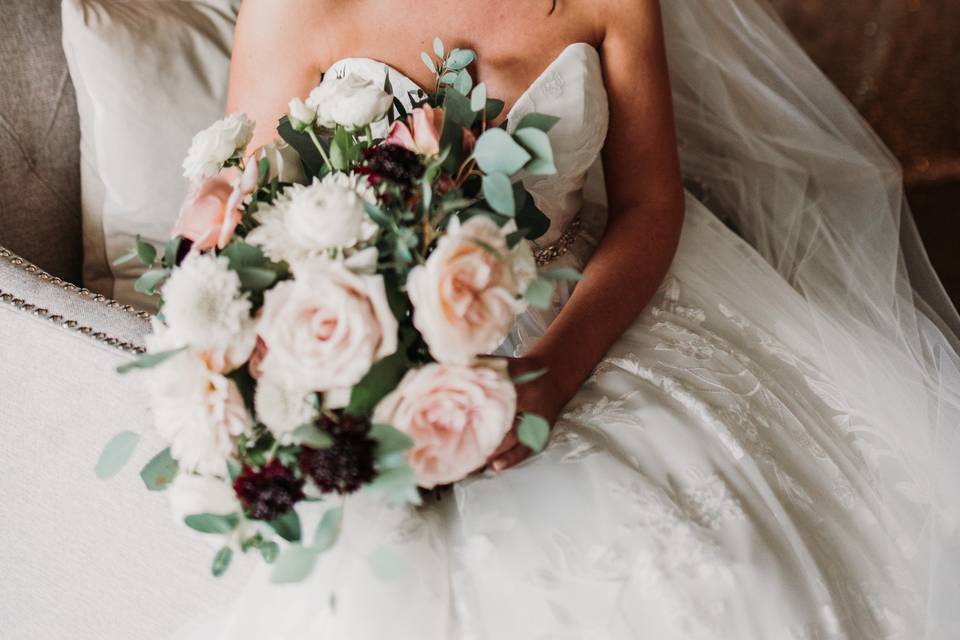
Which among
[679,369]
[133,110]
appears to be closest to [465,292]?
[679,369]

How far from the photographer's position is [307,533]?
787 millimetres

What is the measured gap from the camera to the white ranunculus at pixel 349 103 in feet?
2.58

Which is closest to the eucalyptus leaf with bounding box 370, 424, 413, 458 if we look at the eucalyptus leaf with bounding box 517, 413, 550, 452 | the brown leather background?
the eucalyptus leaf with bounding box 517, 413, 550, 452

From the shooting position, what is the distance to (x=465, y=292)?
622 mm

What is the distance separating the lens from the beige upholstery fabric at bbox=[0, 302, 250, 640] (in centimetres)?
96

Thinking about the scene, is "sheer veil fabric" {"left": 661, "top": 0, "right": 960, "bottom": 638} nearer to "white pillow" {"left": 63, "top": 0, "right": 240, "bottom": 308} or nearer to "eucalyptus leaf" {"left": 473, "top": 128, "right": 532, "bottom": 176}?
"eucalyptus leaf" {"left": 473, "top": 128, "right": 532, "bottom": 176}

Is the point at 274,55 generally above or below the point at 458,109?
below

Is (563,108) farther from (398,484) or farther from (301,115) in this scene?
(398,484)

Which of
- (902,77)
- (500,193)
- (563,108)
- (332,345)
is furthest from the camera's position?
(902,77)

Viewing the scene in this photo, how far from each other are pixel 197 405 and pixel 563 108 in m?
0.71

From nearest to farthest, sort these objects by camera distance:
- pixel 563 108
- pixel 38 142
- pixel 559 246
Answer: pixel 563 108 → pixel 559 246 → pixel 38 142

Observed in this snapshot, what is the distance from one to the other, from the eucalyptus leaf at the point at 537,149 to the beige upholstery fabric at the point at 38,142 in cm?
95

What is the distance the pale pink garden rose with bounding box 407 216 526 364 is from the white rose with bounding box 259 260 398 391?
3 cm

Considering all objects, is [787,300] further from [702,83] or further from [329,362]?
[329,362]
